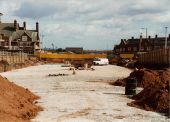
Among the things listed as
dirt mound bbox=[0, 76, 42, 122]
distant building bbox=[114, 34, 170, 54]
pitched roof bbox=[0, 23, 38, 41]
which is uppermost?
pitched roof bbox=[0, 23, 38, 41]

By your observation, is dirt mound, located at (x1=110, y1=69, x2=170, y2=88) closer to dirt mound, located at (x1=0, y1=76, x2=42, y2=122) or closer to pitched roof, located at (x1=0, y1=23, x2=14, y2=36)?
dirt mound, located at (x1=0, y1=76, x2=42, y2=122)

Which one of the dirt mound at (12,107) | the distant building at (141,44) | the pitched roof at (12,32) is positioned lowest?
the dirt mound at (12,107)

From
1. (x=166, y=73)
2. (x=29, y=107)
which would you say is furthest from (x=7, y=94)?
(x=166, y=73)

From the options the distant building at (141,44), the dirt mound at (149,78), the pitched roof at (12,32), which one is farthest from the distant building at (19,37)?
the dirt mound at (149,78)

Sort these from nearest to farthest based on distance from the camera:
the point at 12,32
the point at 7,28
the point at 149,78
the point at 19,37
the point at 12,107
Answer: the point at 12,107
the point at 149,78
the point at 19,37
the point at 12,32
the point at 7,28

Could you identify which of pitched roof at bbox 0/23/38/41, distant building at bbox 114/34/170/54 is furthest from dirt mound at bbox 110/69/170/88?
distant building at bbox 114/34/170/54

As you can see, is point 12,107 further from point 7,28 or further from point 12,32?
point 7,28

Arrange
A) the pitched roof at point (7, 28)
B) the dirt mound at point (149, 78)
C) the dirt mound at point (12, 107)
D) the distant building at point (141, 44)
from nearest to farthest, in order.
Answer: the dirt mound at point (12, 107), the dirt mound at point (149, 78), the pitched roof at point (7, 28), the distant building at point (141, 44)

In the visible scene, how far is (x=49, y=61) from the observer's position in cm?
11594

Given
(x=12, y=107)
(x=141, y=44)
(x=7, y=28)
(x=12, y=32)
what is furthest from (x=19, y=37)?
(x=12, y=107)

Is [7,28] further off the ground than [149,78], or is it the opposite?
[7,28]

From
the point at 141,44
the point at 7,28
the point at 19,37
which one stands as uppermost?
the point at 7,28

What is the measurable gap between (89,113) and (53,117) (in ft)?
5.55

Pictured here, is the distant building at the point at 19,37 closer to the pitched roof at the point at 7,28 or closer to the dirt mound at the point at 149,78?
the pitched roof at the point at 7,28
